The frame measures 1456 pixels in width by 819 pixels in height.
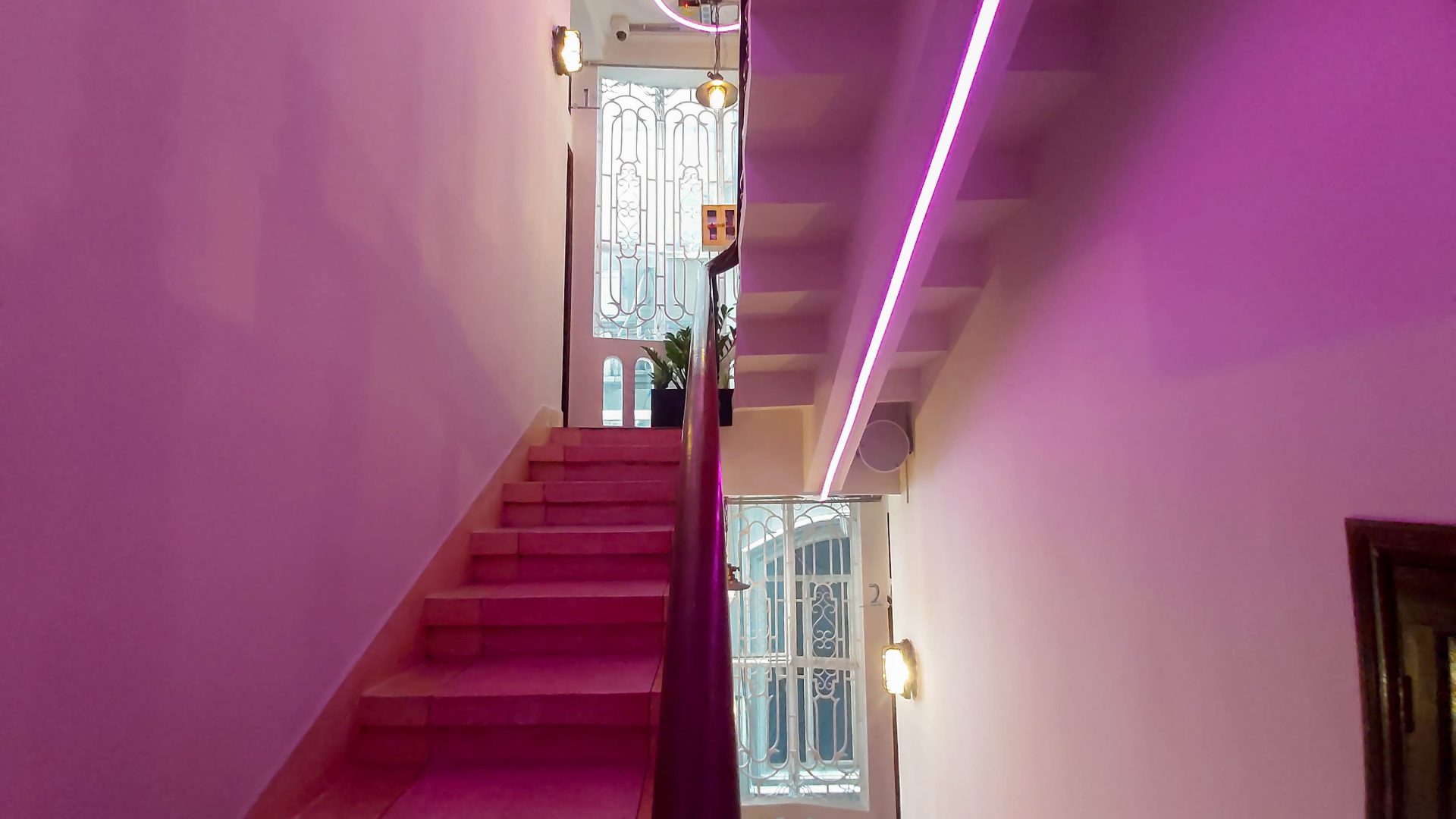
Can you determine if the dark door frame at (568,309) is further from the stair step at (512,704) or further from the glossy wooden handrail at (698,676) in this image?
the glossy wooden handrail at (698,676)

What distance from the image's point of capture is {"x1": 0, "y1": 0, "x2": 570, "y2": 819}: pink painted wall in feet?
3.42

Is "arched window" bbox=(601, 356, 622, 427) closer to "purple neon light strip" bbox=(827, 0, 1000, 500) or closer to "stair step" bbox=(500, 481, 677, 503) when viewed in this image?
"stair step" bbox=(500, 481, 677, 503)

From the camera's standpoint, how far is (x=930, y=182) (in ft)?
5.77

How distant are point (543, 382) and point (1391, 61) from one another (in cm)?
376

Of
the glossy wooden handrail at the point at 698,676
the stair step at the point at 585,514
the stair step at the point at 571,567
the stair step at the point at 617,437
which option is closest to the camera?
the glossy wooden handrail at the point at 698,676

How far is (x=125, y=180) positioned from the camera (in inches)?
46.6

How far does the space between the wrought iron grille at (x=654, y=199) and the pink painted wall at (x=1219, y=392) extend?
3.56 metres

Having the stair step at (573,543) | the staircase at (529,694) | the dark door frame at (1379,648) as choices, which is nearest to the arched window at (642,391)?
the staircase at (529,694)

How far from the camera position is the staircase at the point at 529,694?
1706 millimetres

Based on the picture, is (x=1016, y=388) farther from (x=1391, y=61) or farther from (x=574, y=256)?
(x=574, y=256)

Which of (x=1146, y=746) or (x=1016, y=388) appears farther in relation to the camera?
(x=1016, y=388)

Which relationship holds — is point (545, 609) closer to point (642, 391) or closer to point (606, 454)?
point (606, 454)

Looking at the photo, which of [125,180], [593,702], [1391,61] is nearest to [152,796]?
[593,702]

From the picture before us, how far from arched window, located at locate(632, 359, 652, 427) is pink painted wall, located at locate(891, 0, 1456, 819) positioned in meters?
3.51
